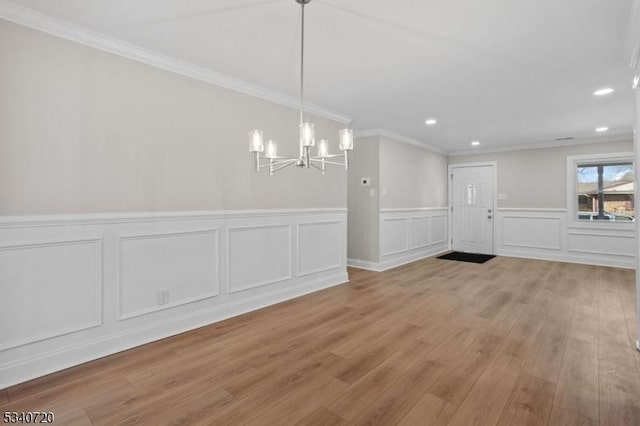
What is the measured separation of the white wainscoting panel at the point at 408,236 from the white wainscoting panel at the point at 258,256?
226 centimetres

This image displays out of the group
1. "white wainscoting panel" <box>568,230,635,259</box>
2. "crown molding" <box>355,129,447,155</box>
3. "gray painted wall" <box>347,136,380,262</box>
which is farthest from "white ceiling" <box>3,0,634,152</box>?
"white wainscoting panel" <box>568,230,635,259</box>

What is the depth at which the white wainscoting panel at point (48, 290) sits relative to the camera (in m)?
2.17

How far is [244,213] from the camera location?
3541 millimetres

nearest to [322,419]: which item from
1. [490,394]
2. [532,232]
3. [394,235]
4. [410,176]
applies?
[490,394]

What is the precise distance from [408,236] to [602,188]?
3.91 m

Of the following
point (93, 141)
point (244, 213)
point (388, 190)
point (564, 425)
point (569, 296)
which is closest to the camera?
point (564, 425)

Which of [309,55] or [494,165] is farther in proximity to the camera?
[494,165]

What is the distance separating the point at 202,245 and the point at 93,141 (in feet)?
4.17

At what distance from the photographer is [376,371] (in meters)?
2.33

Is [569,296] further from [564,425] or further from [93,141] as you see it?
[93,141]

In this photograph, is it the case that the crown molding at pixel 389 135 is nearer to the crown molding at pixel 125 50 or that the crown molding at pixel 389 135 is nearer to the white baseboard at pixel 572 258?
the crown molding at pixel 125 50

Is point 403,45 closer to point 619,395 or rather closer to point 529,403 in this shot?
point 529,403

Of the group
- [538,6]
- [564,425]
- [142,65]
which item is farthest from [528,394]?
[142,65]

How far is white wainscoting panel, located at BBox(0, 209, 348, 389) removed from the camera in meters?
2.22
